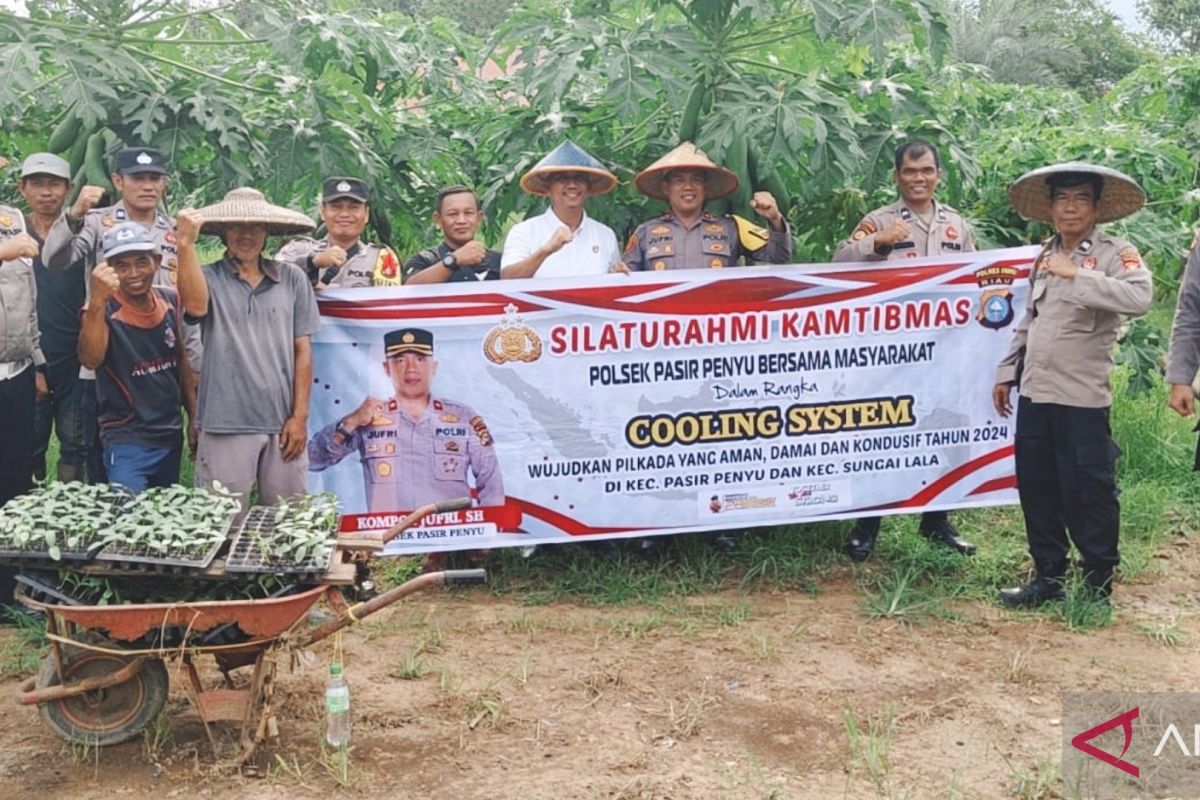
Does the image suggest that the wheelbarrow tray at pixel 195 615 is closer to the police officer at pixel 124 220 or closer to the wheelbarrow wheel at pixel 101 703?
the wheelbarrow wheel at pixel 101 703

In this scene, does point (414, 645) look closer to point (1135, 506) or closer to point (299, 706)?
Result: point (299, 706)

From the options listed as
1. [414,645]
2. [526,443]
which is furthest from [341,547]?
[526,443]

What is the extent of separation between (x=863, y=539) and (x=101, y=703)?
11.5 feet

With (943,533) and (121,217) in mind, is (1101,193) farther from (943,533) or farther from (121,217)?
(121,217)

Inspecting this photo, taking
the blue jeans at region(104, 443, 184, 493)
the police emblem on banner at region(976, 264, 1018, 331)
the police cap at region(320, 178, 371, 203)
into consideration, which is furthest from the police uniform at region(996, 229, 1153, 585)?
the blue jeans at region(104, 443, 184, 493)

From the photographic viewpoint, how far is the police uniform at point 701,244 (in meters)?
5.50

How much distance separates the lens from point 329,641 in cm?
488

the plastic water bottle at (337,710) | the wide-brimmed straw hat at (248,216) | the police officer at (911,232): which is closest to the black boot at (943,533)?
the police officer at (911,232)

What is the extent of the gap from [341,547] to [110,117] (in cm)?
294

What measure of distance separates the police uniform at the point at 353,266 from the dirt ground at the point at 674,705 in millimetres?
1454

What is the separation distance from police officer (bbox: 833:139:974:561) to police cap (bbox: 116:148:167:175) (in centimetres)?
306

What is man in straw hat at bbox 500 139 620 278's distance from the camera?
5.35 m

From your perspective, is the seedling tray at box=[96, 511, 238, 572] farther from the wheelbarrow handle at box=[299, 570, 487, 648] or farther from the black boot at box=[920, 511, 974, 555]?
the black boot at box=[920, 511, 974, 555]

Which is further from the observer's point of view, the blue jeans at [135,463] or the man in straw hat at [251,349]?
the blue jeans at [135,463]
